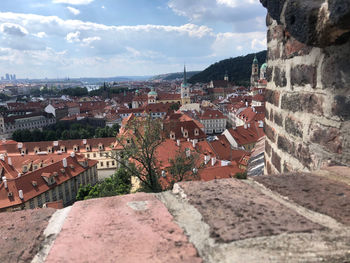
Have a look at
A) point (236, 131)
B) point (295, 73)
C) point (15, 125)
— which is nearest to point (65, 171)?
point (236, 131)

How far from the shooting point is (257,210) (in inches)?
51.9

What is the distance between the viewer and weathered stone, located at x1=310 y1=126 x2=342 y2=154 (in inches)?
68.3

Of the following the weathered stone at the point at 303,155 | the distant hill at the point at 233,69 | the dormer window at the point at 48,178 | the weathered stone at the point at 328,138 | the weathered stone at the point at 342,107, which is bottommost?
the dormer window at the point at 48,178

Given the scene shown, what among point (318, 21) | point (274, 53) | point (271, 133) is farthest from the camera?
point (271, 133)

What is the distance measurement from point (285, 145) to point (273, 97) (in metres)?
0.58

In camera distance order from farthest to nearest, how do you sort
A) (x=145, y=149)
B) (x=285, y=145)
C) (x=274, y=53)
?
(x=145, y=149), (x=274, y=53), (x=285, y=145)

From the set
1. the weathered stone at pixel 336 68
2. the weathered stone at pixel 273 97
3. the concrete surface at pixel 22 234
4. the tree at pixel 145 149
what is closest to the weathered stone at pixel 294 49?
the weathered stone at pixel 336 68

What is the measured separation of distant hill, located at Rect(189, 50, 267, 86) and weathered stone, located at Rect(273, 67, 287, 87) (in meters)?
124

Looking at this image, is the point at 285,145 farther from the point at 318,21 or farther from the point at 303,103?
the point at 318,21

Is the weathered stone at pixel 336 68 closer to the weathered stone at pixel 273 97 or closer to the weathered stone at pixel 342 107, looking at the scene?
the weathered stone at pixel 342 107

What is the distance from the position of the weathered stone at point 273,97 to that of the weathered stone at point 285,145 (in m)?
0.35

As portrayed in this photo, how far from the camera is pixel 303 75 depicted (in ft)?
6.68

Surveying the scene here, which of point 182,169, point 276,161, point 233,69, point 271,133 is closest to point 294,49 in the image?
point 271,133

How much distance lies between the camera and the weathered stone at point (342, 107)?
5.35ft
